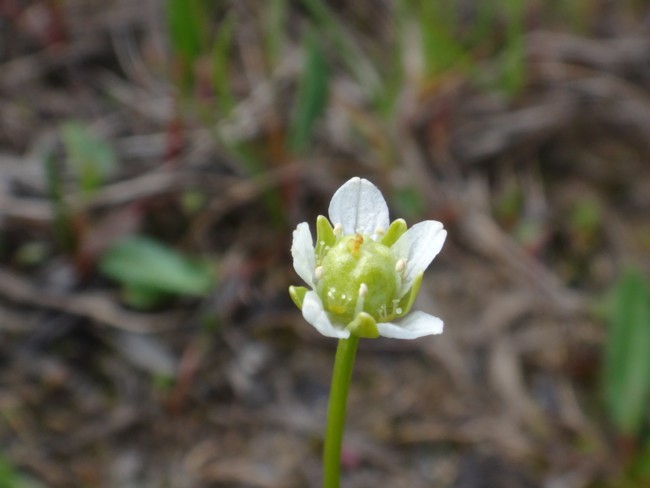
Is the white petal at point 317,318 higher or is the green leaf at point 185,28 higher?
the green leaf at point 185,28

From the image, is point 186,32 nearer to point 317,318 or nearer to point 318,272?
point 318,272

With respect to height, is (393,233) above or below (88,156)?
below

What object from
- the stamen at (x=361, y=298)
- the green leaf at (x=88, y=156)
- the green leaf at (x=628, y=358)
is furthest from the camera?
the green leaf at (x=88, y=156)

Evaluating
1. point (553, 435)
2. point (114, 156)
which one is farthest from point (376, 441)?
point (114, 156)

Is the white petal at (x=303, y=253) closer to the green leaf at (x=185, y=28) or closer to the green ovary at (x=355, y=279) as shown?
the green ovary at (x=355, y=279)

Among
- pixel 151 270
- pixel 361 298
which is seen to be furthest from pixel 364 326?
pixel 151 270

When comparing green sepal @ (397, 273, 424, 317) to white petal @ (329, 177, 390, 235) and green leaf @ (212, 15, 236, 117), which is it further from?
green leaf @ (212, 15, 236, 117)

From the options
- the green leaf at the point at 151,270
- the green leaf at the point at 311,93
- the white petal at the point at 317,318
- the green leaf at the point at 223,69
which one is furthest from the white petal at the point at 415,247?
the green leaf at the point at 223,69
